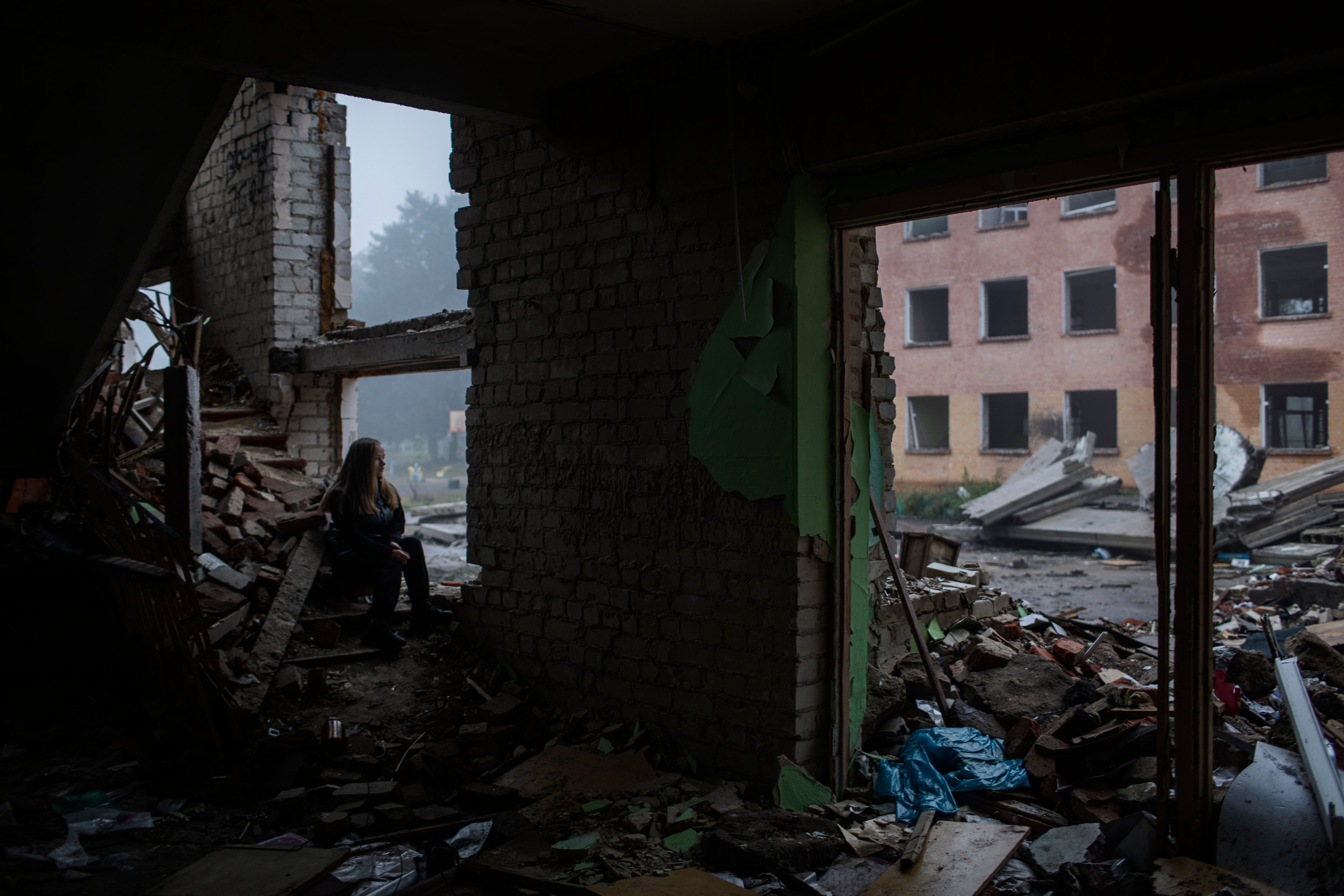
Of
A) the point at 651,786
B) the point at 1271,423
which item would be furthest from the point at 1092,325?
the point at 651,786

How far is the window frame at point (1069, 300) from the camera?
59.3ft

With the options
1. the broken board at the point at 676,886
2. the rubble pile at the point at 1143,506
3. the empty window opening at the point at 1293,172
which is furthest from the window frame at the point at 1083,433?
the broken board at the point at 676,886

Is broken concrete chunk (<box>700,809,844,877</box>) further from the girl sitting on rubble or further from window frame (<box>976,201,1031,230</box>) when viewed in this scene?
window frame (<box>976,201,1031,230</box>)

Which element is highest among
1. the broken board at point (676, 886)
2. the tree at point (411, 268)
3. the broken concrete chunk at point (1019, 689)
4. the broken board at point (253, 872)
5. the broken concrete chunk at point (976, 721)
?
the tree at point (411, 268)

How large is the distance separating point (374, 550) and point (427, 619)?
57cm

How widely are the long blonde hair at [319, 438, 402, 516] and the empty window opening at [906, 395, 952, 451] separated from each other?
54.7 ft

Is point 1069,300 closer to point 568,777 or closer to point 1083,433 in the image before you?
point 1083,433

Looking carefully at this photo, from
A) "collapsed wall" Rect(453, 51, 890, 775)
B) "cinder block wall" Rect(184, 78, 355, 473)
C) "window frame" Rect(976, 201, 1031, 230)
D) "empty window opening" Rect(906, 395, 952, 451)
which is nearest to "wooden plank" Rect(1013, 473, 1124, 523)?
"empty window opening" Rect(906, 395, 952, 451)

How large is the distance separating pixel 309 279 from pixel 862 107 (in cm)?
654

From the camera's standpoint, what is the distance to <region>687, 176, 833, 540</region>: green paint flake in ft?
12.1

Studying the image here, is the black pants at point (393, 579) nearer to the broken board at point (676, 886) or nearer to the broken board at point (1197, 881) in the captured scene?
the broken board at point (676, 886)

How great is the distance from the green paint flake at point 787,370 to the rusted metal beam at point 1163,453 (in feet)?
4.20

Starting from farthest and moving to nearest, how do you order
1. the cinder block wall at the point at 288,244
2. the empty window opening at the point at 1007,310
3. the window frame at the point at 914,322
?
the empty window opening at the point at 1007,310 → the window frame at the point at 914,322 → the cinder block wall at the point at 288,244

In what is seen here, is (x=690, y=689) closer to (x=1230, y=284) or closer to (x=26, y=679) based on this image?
(x=26, y=679)
